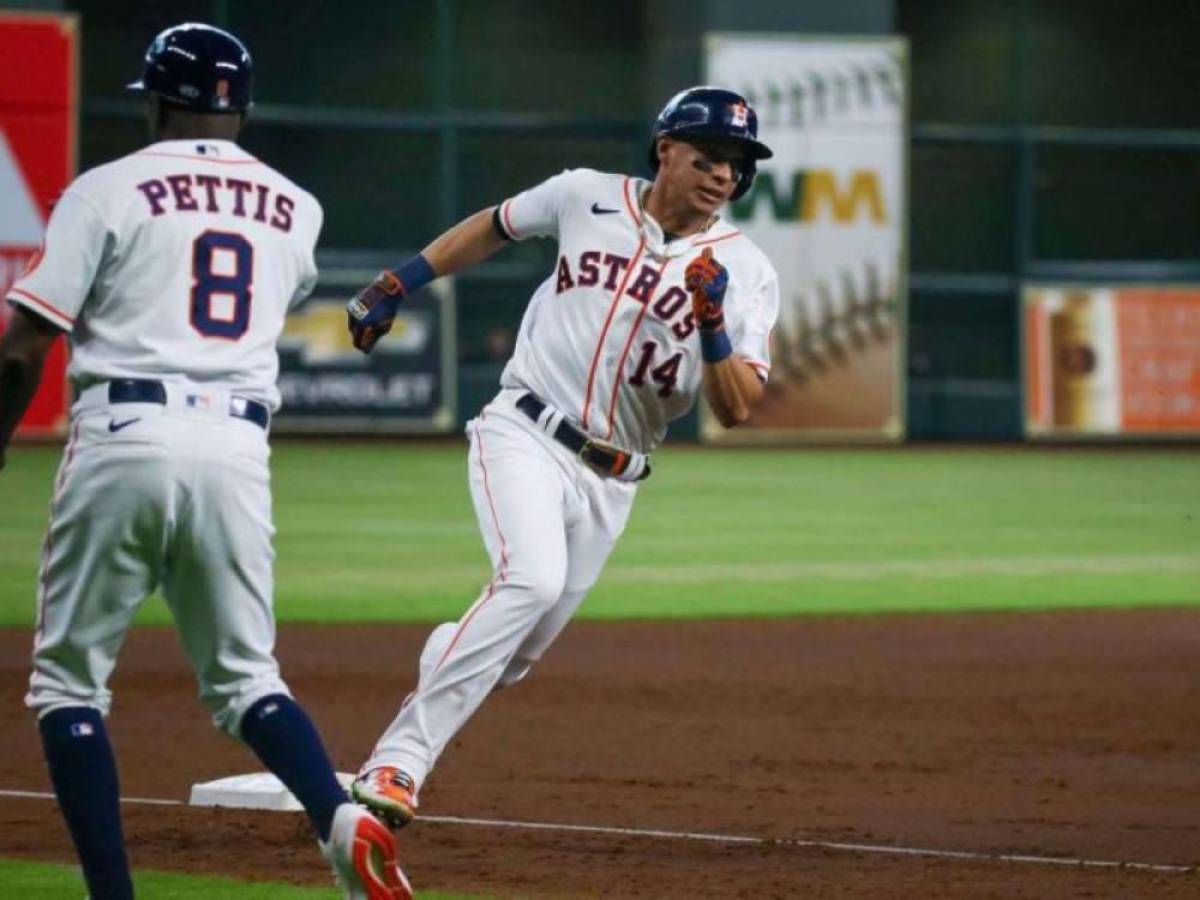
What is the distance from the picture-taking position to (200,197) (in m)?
5.02

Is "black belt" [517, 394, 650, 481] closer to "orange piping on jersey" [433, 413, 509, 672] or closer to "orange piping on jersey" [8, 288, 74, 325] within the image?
Answer: "orange piping on jersey" [433, 413, 509, 672]

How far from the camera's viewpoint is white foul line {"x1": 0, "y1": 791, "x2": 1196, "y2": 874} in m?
6.25

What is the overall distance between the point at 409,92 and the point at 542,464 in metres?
19.7

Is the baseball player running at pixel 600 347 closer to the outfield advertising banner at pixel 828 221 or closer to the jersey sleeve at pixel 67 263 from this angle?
the jersey sleeve at pixel 67 263

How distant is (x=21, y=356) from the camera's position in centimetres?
491

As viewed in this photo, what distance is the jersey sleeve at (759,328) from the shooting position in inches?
247

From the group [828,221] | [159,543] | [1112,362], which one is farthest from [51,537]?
[1112,362]

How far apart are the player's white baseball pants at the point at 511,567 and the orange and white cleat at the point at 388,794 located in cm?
3

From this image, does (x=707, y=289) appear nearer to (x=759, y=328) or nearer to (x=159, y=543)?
(x=759, y=328)

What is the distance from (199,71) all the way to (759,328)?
71.5 inches

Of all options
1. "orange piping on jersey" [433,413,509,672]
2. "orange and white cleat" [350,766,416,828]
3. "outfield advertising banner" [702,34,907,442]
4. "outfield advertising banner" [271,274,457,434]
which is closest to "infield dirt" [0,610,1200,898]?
"orange and white cleat" [350,766,416,828]

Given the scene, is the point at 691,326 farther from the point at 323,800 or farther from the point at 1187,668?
the point at 1187,668

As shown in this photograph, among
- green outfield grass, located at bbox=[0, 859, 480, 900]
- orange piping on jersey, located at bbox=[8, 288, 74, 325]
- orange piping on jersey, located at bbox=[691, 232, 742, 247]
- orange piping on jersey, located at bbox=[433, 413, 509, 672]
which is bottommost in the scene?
green outfield grass, located at bbox=[0, 859, 480, 900]

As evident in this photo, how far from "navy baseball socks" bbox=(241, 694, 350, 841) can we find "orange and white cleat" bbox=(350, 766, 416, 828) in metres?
0.68
